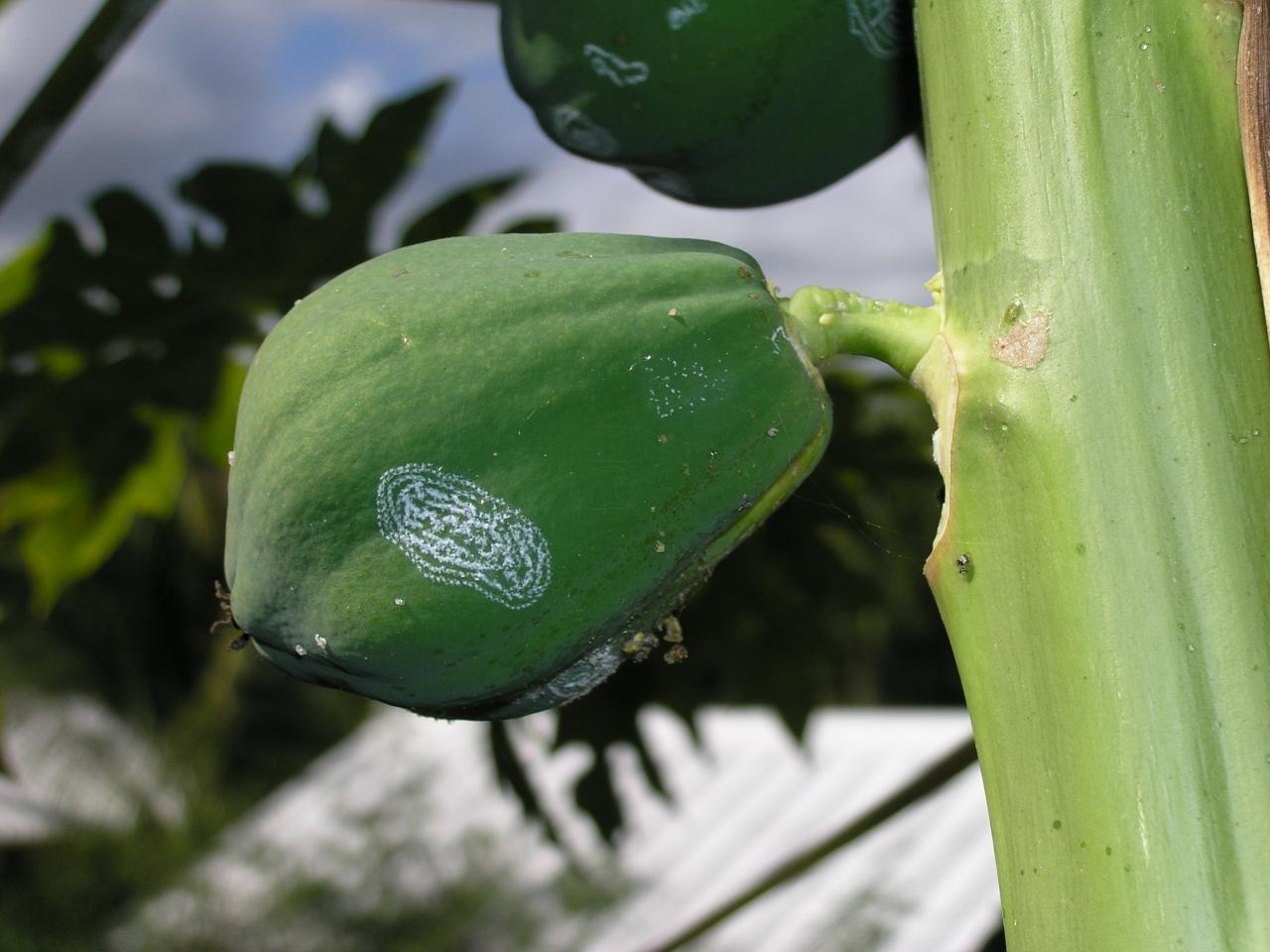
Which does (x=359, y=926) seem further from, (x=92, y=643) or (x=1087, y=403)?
(x=1087, y=403)

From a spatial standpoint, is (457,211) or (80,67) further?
(457,211)

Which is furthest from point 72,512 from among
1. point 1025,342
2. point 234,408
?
point 1025,342

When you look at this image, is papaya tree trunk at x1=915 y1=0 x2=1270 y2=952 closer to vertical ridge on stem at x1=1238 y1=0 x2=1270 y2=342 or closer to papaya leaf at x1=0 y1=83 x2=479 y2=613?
vertical ridge on stem at x1=1238 y1=0 x2=1270 y2=342

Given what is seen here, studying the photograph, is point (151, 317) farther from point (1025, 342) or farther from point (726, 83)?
point (1025, 342)

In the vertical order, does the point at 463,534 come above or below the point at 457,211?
above

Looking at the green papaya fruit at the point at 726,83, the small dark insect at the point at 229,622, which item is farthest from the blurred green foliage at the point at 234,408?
the small dark insect at the point at 229,622

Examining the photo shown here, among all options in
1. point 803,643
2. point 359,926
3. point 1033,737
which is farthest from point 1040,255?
point 359,926

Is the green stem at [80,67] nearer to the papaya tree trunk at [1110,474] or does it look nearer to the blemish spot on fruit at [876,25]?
the blemish spot on fruit at [876,25]
